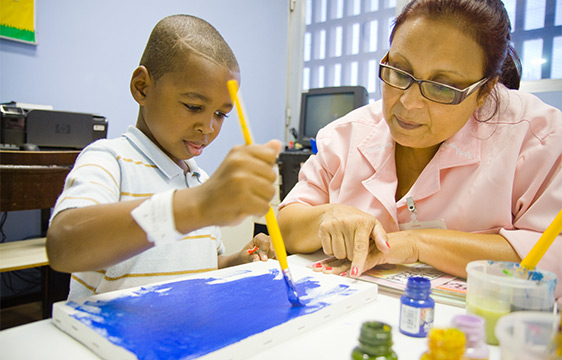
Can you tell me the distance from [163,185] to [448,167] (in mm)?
665

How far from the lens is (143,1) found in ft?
9.11

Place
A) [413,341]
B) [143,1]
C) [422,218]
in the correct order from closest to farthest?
[413,341]
[422,218]
[143,1]

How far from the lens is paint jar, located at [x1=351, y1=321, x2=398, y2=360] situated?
39 centimetres

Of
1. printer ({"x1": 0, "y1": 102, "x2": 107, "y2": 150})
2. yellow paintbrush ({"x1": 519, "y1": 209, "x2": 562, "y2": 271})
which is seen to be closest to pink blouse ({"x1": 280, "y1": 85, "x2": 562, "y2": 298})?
yellow paintbrush ({"x1": 519, "y1": 209, "x2": 562, "y2": 271})

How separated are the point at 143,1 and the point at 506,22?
2466 mm

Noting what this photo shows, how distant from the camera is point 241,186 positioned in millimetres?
494

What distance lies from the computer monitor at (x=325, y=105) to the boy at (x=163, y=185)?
6.82ft

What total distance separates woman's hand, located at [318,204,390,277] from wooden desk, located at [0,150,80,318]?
49.3 inches

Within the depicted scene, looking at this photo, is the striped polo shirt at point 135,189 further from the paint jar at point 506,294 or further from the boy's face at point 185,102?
the paint jar at point 506,294

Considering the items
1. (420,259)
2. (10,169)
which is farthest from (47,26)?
(420,259)

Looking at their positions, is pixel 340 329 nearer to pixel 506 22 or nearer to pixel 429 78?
pixel 429 78

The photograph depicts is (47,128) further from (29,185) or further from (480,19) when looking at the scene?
(480,19)

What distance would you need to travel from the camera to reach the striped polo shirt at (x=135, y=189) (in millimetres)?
722

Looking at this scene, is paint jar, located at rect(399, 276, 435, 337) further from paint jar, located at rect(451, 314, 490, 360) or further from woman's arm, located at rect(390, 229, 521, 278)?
woman's arm, located at rect(390, 229, 521, 278)
